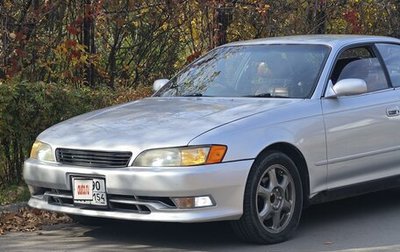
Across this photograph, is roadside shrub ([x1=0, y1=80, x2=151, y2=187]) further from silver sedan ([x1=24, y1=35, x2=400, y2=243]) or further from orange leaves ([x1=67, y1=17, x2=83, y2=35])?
orange leaves ([x1=67, y1=17, x2=83, y2=35])

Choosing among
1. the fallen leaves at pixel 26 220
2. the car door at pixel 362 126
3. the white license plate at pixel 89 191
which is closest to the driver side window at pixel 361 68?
the car door at pixel 362 126

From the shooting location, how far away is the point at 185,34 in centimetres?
1252

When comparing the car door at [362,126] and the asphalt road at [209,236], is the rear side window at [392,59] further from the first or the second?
the asphalt road at [209,236]

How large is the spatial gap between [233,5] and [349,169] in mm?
5395

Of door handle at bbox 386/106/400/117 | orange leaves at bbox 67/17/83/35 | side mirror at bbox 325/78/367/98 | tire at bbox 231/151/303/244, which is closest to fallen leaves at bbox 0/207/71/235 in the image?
tire at bbox 231/151/303/244

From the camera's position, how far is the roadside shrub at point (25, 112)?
8242 millimetres

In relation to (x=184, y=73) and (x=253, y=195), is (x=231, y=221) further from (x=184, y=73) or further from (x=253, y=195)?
(x=184, y=73)

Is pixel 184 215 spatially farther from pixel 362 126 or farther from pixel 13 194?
pixel 13 194

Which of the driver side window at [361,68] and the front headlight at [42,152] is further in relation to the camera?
the driver side window at [361,68]

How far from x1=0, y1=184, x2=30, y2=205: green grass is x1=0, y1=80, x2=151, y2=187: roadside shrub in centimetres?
17

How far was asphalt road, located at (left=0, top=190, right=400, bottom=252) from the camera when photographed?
255 inches

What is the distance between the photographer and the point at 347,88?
692cm

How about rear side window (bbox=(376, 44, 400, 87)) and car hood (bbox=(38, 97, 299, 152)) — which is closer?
car hood (bbox=(38, 97, 299, 152))

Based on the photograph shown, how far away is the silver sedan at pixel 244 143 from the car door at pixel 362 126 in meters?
0.01
